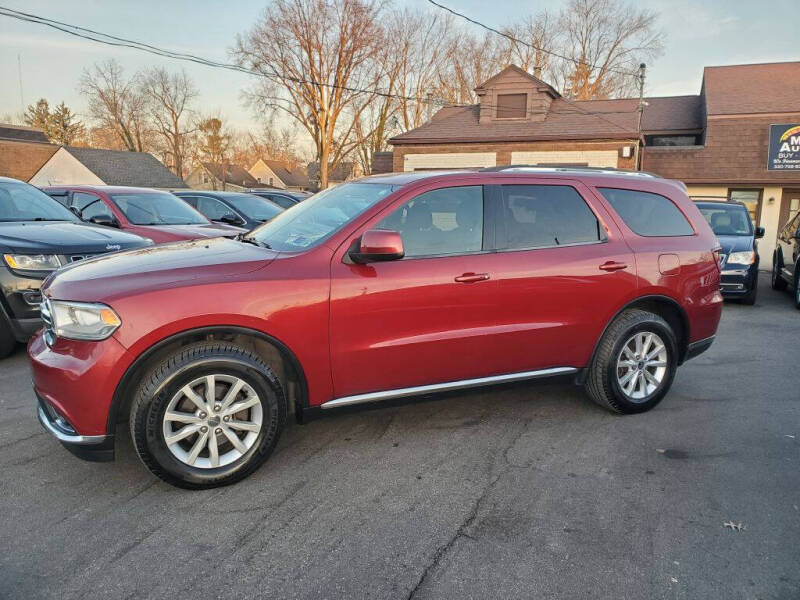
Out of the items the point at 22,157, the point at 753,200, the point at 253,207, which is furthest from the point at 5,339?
the point at 22,157

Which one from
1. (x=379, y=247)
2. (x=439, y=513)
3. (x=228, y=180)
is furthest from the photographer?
(x=228, y=180)

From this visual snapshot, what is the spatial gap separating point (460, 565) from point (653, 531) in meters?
1.04

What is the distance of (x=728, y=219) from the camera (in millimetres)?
10445

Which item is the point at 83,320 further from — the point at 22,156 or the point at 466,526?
the point at 22,156

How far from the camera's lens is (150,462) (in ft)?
9.84

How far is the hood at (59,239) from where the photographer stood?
17.3ft

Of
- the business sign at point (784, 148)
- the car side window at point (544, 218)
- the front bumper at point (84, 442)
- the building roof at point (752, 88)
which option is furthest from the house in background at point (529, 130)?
the front bumper at point (84, 442)

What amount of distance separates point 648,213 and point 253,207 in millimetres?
9034

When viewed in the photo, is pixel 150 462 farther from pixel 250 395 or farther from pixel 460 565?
pixel 460 565

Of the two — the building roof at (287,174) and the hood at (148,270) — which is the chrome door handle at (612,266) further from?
the building roof at (287,174)

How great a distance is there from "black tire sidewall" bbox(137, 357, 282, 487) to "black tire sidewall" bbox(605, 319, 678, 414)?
247 centimetres

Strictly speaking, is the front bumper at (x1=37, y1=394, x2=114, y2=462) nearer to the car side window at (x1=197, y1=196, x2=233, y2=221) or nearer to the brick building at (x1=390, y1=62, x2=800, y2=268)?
the car side window at (x1=197, y1=196, x2=233, y2=221)

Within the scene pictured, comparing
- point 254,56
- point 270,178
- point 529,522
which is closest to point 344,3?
point 254,56

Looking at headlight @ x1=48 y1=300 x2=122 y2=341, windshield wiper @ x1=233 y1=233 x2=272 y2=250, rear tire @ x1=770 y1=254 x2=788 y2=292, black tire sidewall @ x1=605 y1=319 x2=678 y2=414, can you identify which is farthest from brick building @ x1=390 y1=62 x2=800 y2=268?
headlight @ x1=48 y1=300 x2=122 y2=341
